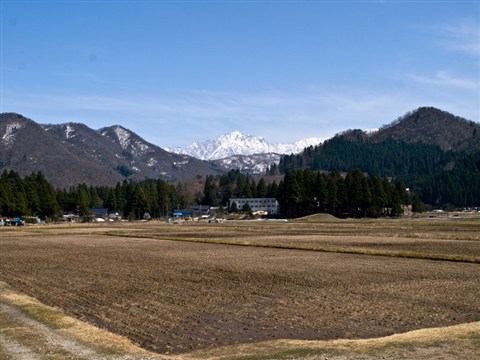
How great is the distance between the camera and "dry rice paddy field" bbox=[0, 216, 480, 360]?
14250mm

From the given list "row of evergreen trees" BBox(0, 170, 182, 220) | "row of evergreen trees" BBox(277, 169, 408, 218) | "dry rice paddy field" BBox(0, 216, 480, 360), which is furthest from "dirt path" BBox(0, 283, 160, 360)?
"row of evergreen trees" BBox(0, 170, 182, 220)

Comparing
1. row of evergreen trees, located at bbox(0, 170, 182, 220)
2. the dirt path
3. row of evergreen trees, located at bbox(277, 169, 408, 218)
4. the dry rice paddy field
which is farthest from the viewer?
row of evergreen trees, located at bbox(277, 169, 408, 218)

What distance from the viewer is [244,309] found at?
66.5 ft

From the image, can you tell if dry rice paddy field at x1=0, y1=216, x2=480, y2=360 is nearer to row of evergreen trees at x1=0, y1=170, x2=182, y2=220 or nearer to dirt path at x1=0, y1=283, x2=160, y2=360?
dirt path at x1=0, y1=283, x2=160, y2=360

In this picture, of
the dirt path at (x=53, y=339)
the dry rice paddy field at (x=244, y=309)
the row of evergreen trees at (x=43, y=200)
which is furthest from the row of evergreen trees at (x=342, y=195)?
the dirt path at (x=53, y=339)

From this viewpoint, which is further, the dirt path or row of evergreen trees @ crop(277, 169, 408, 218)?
row of evergreen trees @ crop(277, 169, 408, 218)

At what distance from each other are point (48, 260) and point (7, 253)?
969 cm

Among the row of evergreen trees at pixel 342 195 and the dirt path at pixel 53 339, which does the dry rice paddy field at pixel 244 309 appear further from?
the row of evergreen trees at pixel 342 195

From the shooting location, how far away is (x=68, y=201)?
195625 millimetres

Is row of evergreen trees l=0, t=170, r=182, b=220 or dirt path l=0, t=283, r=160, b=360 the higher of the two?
row of evergreen trees l=0, t=170, r=182, b=220

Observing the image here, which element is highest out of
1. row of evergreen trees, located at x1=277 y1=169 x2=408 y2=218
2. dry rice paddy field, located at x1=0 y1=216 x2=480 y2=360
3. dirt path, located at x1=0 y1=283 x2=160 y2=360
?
row of evergreen trees, located at x1=277 y1=169 x2=408 y2=218

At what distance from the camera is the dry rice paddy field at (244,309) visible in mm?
14250

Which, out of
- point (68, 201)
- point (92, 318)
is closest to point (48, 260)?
point (92, 318)

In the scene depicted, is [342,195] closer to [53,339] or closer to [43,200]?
[43,200]
